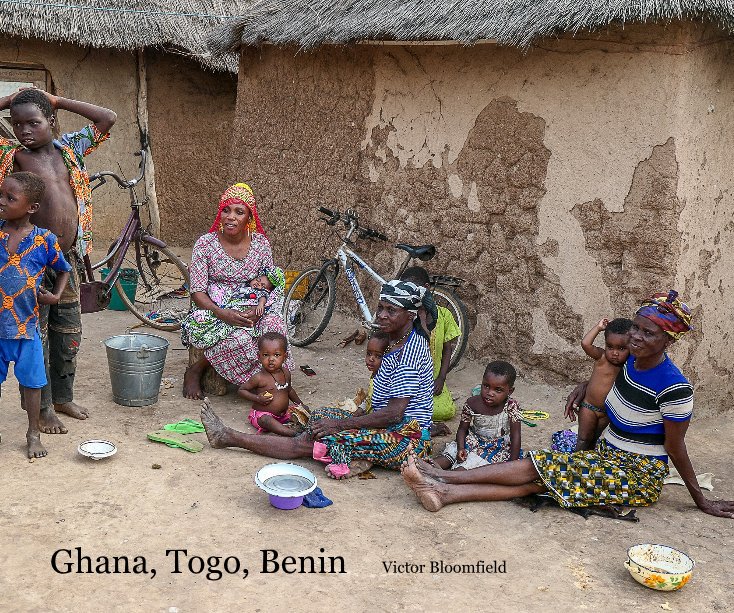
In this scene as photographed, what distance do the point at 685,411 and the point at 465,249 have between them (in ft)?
8.64

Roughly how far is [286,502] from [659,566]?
166cm

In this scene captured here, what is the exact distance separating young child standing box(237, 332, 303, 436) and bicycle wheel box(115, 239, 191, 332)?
2.08m

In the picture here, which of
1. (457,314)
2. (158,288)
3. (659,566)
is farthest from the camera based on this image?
(158,288)

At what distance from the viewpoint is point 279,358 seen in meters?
5.13

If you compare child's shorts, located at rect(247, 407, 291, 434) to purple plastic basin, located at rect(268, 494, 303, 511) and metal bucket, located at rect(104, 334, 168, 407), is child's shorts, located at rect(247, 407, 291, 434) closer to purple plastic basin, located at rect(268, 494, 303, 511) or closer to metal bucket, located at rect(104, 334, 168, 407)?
metal bucket, located at rect(104, 334, 168, 407)

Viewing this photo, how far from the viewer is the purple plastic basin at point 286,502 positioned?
3.98m

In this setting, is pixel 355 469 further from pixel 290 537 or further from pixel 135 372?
pixel 135 372

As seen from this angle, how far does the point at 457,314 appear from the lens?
611cm

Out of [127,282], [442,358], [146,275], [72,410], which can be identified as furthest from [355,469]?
[146,275]

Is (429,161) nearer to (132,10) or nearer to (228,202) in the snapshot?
(228,202)

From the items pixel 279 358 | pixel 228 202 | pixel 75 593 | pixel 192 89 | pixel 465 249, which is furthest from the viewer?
pixel 192 89

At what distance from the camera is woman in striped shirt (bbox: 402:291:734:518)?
155 inches

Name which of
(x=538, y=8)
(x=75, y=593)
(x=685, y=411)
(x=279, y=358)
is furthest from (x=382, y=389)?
(x=538, y=8)

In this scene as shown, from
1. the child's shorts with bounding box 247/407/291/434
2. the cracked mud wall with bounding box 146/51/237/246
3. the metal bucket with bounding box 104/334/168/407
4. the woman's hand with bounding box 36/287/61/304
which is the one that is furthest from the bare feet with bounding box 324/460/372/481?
the cracked mud wall with bounding box 146/51/237/246
